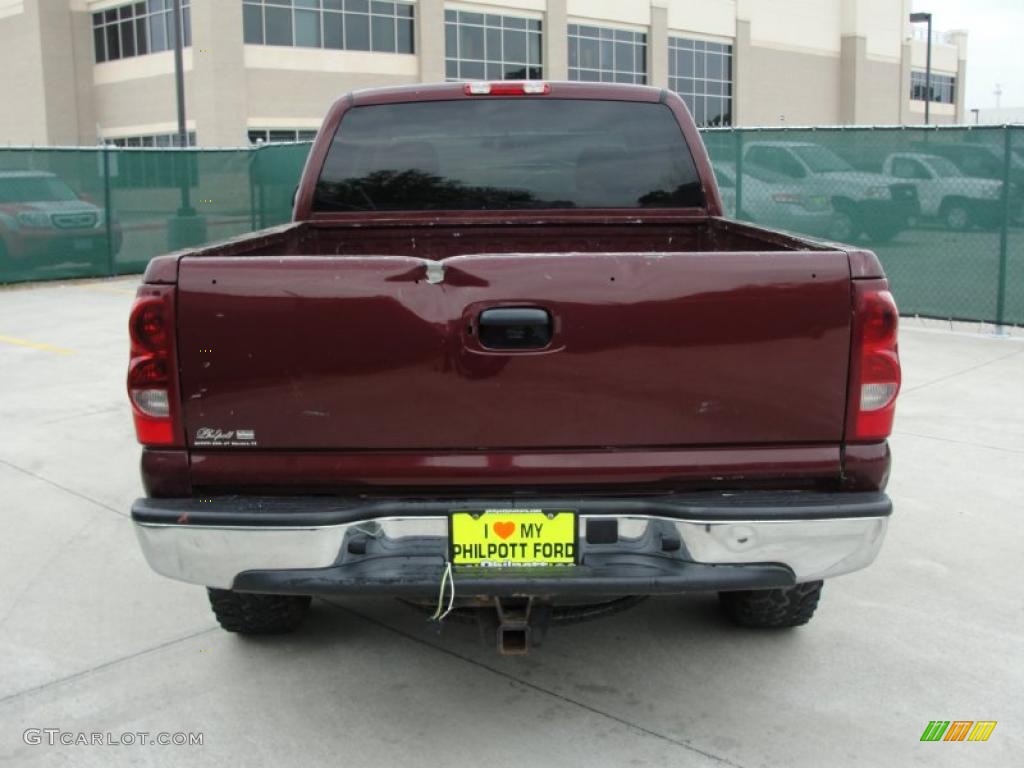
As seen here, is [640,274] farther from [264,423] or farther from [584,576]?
[264,423]

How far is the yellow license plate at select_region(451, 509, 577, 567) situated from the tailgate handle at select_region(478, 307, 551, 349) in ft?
1.54

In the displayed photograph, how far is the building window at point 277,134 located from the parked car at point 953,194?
82.8 ft

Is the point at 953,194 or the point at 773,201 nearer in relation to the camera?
the point at 953,194

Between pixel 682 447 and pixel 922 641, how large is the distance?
1.61m

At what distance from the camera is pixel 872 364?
3.21 meters

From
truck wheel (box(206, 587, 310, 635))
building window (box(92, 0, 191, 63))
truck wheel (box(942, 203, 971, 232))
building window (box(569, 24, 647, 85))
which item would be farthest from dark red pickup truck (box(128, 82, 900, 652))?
building window (box(569, 24, 647, 85))

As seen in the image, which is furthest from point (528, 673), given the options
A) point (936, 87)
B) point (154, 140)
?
point (936, 87)

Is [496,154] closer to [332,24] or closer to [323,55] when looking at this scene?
[323,55]

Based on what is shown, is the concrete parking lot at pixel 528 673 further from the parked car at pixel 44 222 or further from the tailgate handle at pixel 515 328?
the parked car at pixel 44 222

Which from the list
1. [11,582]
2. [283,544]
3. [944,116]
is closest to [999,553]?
[283,544]

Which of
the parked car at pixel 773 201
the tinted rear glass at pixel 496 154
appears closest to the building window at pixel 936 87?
the parked car at pixel 773 201

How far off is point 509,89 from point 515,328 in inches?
74.9

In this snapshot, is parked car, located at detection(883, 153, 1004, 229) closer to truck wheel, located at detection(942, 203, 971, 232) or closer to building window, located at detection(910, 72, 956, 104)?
truck wheel, located at detection(942, 203, 971, 232)

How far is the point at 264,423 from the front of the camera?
320 centimetres
